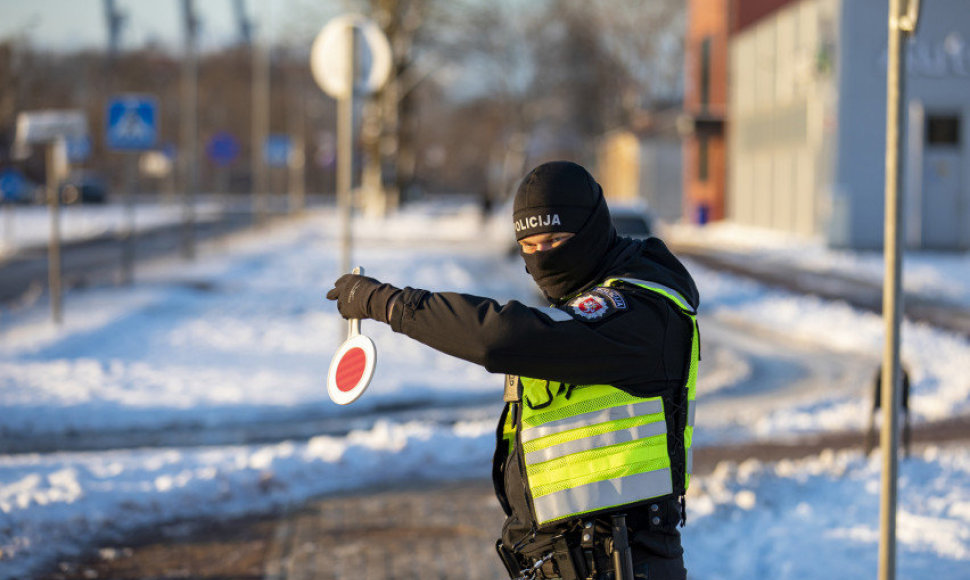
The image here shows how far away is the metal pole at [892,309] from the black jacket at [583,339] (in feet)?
4.67

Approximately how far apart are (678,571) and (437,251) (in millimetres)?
29439

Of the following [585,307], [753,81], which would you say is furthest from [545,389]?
[753,81]

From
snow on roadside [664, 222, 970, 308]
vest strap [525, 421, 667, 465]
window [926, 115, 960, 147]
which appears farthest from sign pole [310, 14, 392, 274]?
window [926, 115, 960, 147]

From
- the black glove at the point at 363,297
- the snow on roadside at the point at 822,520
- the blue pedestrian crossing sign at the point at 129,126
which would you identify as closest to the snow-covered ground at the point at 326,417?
the snow on roadside at the point at 822,520

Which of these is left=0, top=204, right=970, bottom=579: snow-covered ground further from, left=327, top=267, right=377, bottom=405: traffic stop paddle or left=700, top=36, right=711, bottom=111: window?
left=700, top=36, right=711, bottom=111: window

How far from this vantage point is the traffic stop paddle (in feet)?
9.54

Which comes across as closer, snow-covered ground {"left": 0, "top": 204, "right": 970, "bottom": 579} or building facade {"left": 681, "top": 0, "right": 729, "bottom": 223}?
snow-covered ground {"left": 0, "top": 204, "right": 970, "bottom": 579}

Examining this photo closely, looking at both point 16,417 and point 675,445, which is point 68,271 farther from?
point 675,445

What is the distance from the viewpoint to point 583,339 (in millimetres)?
2711

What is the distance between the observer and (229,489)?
23.6 ft

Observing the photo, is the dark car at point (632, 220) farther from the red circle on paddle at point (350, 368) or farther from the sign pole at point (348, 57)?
the red circle on paddle at point (350, 368)

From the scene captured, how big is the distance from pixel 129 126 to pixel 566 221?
16.9 meters

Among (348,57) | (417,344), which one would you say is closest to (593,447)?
(348,57)

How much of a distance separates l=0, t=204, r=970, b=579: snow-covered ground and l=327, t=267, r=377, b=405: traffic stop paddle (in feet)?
9.78
